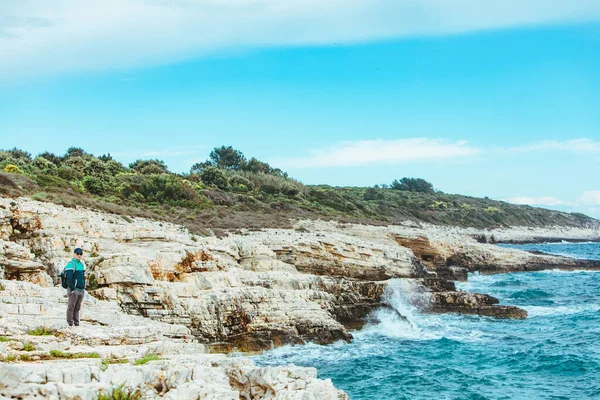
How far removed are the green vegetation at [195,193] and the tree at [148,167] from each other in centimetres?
9

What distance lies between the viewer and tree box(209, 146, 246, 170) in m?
69.6

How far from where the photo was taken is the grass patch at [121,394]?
7.74m

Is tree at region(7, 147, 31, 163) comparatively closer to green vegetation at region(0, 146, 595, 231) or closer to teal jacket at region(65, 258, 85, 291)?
green vegetation at region(0, 146, 595, 231)

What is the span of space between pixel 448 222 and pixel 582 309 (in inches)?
1801

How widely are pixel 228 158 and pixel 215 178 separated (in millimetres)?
17133

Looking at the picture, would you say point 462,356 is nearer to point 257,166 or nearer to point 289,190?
point 289,190

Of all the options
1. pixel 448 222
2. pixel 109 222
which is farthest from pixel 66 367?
pixel 448 222

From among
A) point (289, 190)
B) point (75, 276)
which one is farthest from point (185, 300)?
point (289, 190)

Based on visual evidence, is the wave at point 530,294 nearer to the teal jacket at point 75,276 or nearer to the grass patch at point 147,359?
the teal jacket at point 75,276

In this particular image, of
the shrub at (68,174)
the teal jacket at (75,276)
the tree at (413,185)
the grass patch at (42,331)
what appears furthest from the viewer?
the tree at (413,185)

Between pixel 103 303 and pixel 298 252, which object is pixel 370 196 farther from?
pixel 103 303

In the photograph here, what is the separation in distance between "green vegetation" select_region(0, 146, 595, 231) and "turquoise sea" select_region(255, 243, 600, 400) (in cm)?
1098

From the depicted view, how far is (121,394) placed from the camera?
7.90 metres

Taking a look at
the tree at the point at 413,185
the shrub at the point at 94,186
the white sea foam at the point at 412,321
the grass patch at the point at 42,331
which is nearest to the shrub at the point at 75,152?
the shrub at the point at 94,186
